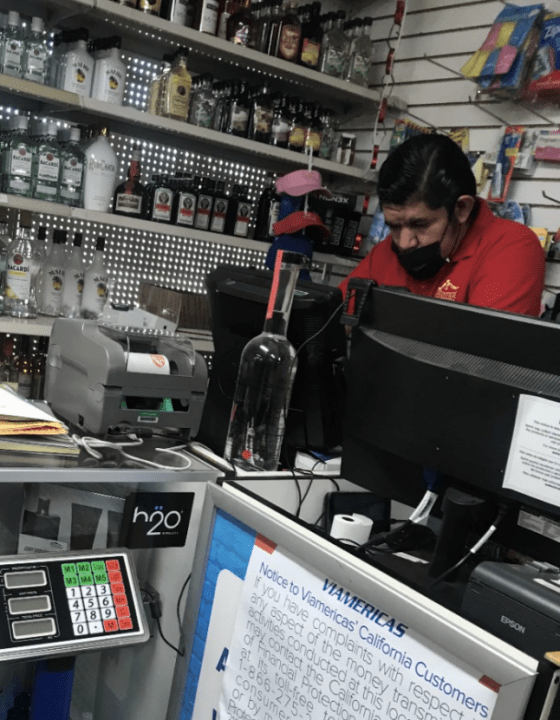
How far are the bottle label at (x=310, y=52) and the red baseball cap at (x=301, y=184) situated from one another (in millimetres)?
579

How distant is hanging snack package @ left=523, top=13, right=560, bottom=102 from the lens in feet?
9.76

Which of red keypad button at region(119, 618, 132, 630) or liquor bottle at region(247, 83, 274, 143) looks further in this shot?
liquor bottle at region(247, 83, 274, 143)

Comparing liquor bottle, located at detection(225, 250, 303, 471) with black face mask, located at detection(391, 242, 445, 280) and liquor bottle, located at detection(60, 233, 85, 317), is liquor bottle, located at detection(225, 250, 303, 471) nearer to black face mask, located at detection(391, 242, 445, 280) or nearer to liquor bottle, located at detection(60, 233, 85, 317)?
black face mask, located at detection(391, 242, 445, 280)

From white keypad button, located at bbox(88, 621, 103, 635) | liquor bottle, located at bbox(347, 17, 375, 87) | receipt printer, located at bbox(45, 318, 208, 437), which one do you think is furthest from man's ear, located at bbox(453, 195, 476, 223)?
liquor bottle, located at bbox(347, 17, 375, 87)

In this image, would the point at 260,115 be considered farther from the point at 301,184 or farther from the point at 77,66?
the point at 77,66

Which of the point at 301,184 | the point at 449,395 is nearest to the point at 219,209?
the point at 301,184

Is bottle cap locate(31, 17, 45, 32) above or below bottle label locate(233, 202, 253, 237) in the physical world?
above

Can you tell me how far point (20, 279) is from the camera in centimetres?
298

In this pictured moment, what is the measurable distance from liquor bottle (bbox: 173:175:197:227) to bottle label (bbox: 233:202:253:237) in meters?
0.25

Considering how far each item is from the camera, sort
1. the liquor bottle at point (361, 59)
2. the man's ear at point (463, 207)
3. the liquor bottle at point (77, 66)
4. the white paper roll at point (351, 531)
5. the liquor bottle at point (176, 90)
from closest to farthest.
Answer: the white paper roll at point (351, 531), the man's ear at point (463, 207), the liquor bottle at point (77, 66), the liquor bottle at point (176, 90), the liquor bottle at point (361, 59)

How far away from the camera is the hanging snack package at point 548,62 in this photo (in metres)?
2.97

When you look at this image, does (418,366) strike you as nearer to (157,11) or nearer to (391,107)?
(157,11)

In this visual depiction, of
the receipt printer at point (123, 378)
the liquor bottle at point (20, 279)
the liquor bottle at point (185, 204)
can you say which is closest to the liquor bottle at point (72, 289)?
the liquor bottle at point (20, 279)

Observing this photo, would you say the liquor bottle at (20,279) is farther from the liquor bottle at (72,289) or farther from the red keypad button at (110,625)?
the red keypad button at (110,625)
